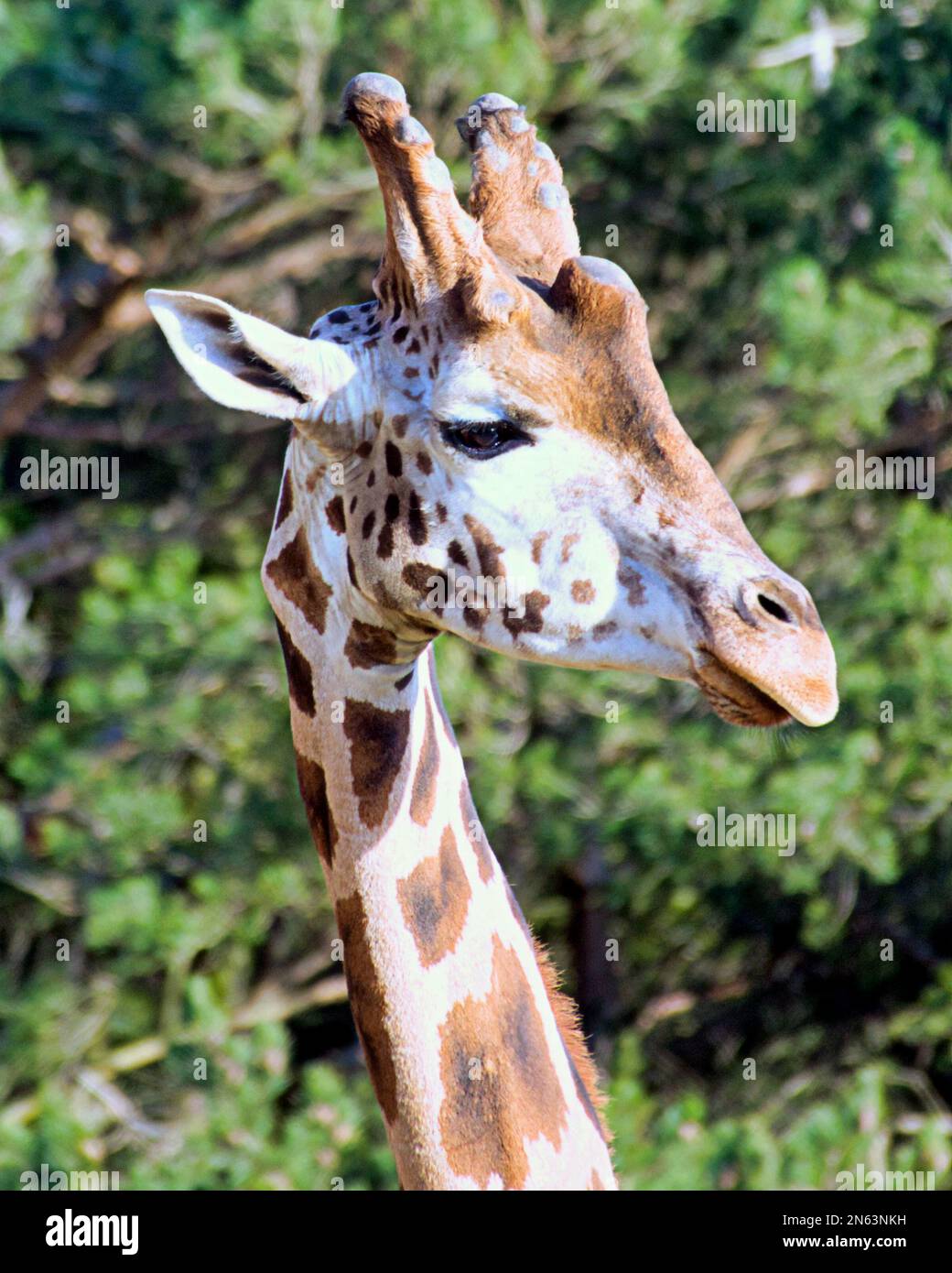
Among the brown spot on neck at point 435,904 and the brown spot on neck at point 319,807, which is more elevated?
the brown spot on neck at point 319,807

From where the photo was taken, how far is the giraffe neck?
6.84 feet

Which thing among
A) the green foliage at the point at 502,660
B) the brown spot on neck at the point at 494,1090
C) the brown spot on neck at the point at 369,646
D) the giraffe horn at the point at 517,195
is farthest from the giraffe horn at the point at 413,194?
the green foliage at the point at 502,660

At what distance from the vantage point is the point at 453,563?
6.89 feet

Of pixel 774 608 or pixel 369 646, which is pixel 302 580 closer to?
pixel 369 646

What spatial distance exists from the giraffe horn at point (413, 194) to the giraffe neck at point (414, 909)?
1.02 ft

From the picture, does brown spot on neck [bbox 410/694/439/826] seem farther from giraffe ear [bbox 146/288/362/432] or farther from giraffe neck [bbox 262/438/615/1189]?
giraffe ear [bbox 146/288/362/432]

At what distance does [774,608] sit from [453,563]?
446 mm

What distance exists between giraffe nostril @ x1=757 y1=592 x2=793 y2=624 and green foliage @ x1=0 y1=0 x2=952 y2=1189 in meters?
3.74

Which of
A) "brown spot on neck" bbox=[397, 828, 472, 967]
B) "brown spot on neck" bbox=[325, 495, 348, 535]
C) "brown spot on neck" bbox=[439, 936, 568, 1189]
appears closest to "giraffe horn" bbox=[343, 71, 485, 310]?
"brown spot on neck" bbox=[325, 495, 348, 535]

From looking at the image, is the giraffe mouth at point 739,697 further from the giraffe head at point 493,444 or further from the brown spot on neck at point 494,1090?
the brown spot on neck at point 494,1090

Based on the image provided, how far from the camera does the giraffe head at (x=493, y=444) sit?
198 centimetres

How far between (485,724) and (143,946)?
1.53 m

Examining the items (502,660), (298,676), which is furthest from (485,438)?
(502,660)

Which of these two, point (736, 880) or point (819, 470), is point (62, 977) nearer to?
point (736, 880)
